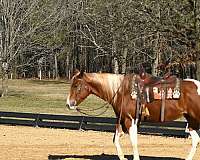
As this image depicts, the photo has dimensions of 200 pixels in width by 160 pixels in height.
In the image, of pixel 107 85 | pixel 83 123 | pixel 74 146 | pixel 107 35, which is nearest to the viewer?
pixel 107 85

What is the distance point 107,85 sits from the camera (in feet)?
31.2

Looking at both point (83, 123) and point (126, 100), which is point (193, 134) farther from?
point (83, 123)

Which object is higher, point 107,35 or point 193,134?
point 107,35

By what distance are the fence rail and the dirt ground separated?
524mm

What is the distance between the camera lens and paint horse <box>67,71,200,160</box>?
30.6 ft

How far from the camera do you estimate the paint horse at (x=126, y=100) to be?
9328 millimetres

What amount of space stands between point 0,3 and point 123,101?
31.2 meters

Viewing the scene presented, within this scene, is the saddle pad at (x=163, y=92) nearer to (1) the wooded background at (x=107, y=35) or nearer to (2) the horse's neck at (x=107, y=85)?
(2) the horse's neck at (x=107, y=85)

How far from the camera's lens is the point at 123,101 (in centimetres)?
937

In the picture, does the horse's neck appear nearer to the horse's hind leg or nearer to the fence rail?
the horse's hind leg

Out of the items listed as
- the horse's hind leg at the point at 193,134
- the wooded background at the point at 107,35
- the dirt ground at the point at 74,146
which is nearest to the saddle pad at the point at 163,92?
the horse's hind leg at the point at 193,134

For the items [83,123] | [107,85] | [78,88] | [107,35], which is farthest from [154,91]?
[107,35]

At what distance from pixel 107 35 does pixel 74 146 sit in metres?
19.5

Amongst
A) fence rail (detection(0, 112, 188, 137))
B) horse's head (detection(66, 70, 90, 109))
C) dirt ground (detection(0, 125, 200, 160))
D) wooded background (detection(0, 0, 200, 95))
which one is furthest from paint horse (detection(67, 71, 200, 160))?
fence rail (detection(0, 112, 188, 137))
